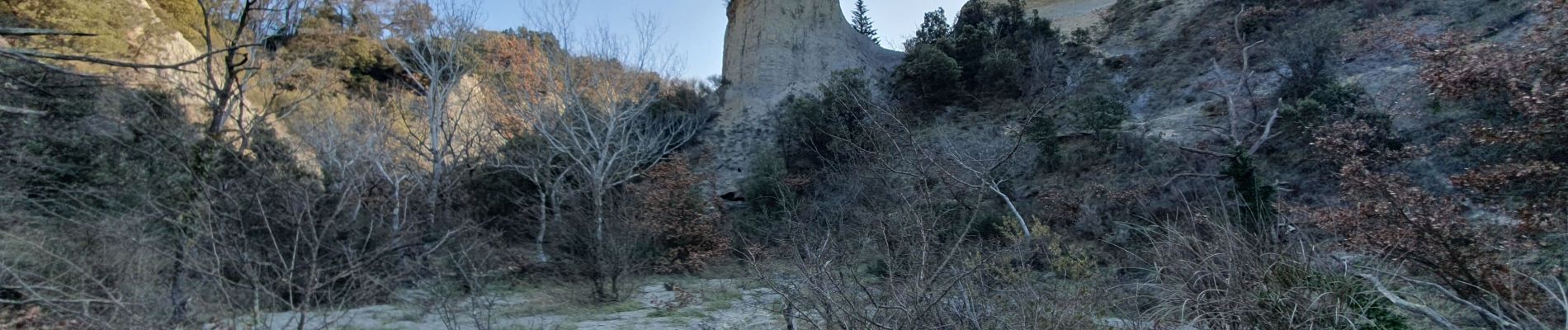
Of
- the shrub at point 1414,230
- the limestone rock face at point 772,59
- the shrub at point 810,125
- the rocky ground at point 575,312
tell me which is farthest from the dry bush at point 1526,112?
the limestone rock face at point 772,59

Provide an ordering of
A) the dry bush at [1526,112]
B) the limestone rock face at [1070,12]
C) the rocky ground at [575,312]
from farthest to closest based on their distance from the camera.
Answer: the limestone rock face at [1070,12] → the rocky ground at [575,312] → the dry bush at [1526,112]

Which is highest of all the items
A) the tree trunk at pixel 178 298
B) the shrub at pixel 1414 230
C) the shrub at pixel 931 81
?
the shrub at pixel 931 81

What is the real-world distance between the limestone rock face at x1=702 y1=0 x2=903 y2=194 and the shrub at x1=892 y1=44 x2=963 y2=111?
172 cm

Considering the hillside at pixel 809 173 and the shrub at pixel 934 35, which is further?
the shrub at pixel 934 35

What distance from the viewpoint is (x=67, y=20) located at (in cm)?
1518

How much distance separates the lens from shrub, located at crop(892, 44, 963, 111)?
20.5m

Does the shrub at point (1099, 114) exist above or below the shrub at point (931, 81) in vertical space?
below

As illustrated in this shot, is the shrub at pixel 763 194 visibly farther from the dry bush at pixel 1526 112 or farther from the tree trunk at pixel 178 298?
the tree trunk at pixel 178 298

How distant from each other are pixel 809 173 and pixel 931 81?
486cm

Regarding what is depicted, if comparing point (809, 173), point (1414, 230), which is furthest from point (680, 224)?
point (1414, 230)

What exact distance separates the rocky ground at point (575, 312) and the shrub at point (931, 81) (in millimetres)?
10787

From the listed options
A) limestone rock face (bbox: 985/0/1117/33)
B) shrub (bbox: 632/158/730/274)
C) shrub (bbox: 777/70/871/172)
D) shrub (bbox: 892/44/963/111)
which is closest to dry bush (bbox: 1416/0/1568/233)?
shrub (bbox: 632/158/730/274)

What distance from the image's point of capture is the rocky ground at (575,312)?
8148 mm

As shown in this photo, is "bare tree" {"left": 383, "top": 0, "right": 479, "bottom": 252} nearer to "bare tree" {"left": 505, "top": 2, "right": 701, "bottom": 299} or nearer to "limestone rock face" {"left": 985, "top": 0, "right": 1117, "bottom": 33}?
"bare tree" {"left": 505, "top": 2, "right": 701, "bottom": 299}
